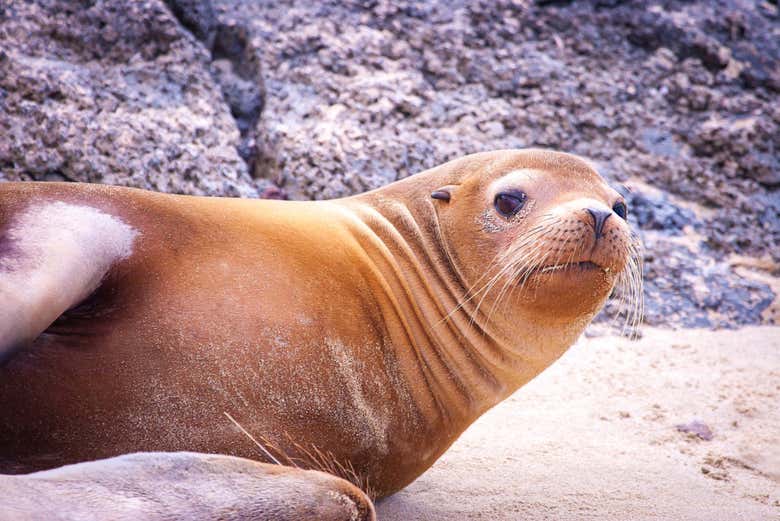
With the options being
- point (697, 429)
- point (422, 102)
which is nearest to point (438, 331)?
point (697, 429)

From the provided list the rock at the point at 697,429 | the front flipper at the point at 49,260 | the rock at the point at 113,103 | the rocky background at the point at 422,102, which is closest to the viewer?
the front flipper at the point at 49,260

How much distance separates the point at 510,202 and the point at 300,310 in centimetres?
82

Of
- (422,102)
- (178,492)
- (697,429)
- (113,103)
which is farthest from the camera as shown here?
(422,102)

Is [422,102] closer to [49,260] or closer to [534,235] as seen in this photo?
[534,235]

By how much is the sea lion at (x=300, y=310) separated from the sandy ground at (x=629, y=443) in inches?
12.2

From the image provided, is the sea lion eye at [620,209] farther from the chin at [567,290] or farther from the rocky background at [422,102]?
the rocky background at [422,102]

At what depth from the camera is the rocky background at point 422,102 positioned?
407 cm

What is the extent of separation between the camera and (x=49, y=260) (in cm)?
182

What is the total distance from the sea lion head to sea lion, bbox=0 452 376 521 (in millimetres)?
1027

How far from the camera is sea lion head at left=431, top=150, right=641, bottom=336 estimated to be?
234 centimetres

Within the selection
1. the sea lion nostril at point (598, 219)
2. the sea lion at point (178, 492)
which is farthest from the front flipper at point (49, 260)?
the sea lion nostril at point (598, 219)

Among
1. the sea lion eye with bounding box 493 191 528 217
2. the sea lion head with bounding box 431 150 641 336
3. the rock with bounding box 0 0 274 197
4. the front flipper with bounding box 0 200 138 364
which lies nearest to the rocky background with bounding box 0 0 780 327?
the rock with bounding box 0 0 274 197

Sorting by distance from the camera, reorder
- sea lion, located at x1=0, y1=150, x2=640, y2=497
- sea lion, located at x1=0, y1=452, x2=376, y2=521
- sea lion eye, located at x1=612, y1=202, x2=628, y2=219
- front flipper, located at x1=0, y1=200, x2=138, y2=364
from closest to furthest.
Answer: sea lion, located at x1=0, y1=452, x2=376, y2=521 < front flipper, located at x1=0, y1=200, x2=138, y2=364 < sea lion, located at x1=0, y1=150, x2=640, y2=497 < sea lion eye, located at x1=612, y1=202, x2=628, y2=219

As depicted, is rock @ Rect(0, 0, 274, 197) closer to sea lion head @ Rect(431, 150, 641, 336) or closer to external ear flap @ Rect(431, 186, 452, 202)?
external ear flap @ Rect(431, 186, 452, 202)
